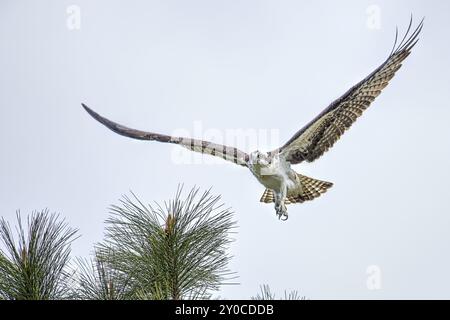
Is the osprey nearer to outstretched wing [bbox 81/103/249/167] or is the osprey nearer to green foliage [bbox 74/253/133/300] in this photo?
outstretched wing [bbox 81/103/249/167]

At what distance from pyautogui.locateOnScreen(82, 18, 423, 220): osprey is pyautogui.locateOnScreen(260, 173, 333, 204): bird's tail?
0.32 metres

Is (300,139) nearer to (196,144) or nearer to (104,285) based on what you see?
(196,144)

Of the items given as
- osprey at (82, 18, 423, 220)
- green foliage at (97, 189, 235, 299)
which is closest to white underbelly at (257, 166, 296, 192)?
osprey at (82, 18, 423, 220)

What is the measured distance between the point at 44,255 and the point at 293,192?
22.7 feet

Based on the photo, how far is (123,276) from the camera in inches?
228

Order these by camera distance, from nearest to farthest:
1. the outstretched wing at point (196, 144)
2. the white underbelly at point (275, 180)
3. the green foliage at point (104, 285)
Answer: the green foliage at point (104, 285), the outstretched wing at point (196, 144), the white underbelly at point (275, 180)

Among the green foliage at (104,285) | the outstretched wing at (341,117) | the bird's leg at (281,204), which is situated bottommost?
the green foliage at (104,285)

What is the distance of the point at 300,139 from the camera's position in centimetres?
1125

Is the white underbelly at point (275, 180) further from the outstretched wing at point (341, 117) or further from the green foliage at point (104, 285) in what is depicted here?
the green foliage at point (104, 285)

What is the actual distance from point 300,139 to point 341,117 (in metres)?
0.67

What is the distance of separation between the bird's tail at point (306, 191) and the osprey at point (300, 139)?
0.32 meters

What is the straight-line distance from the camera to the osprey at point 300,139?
1090cm

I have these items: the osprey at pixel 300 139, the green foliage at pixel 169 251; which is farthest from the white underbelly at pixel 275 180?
the green foliage at pixel 169 251
